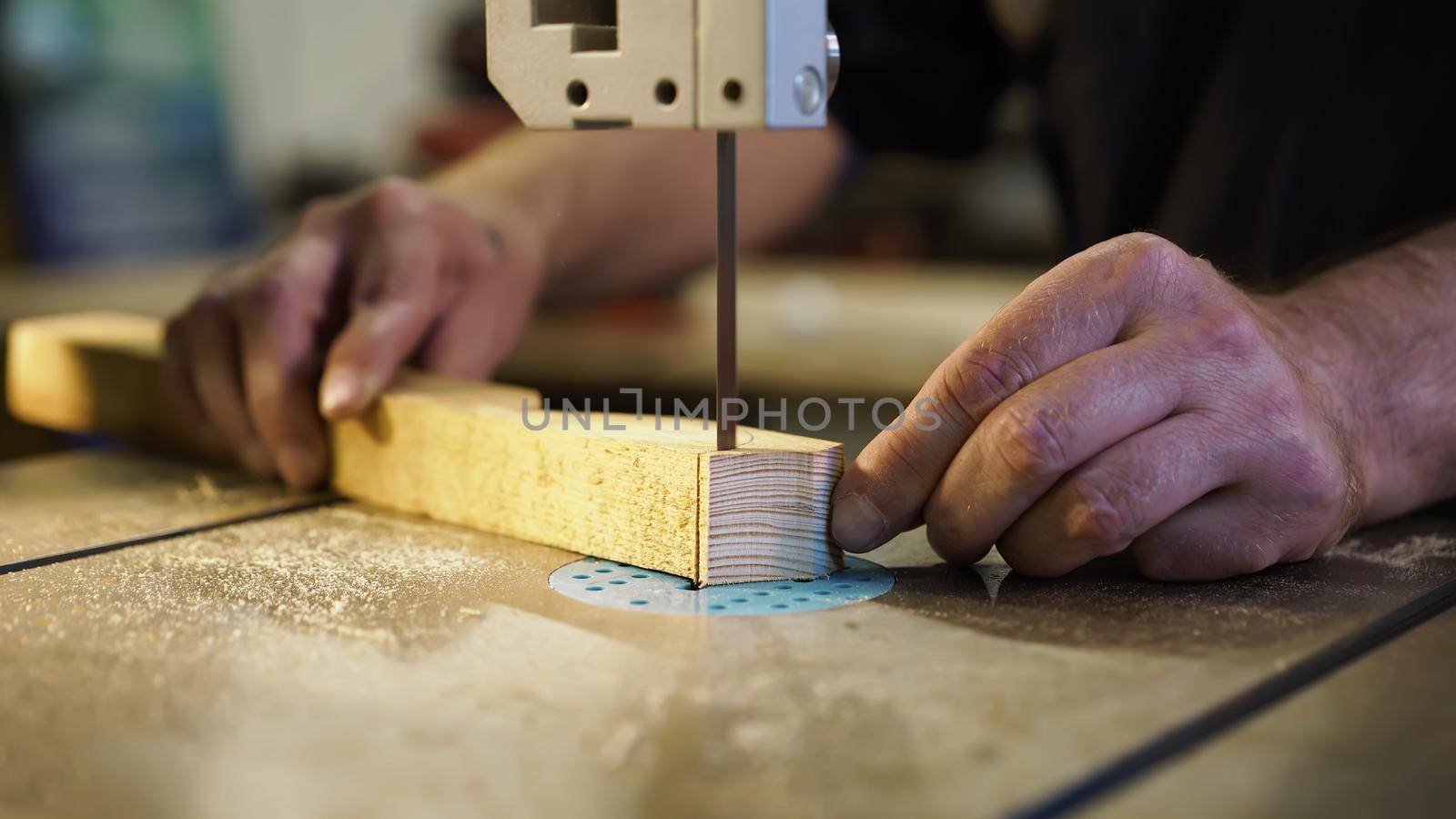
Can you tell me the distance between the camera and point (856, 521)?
2.80 feet

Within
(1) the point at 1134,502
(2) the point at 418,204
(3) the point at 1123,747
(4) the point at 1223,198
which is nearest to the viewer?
(3) the point at 1123,747

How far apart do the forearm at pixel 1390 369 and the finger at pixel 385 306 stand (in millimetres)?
763

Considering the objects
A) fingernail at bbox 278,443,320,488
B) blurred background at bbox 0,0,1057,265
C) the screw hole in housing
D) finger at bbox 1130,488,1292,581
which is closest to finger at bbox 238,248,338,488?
fingernail at bbox 278,443,320,488

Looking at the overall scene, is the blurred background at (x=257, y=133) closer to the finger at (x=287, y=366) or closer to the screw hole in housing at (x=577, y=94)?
the finger at (x=287, y=366)

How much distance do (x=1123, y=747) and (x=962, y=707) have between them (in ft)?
0.27

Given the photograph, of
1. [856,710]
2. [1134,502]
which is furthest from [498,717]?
[1134,502]

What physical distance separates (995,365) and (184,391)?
0.85 meters

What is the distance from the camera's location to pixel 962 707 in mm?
627

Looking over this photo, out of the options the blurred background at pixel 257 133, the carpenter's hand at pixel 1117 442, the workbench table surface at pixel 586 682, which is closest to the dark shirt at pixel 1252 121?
the carpenter's hand at pixel 1117 442

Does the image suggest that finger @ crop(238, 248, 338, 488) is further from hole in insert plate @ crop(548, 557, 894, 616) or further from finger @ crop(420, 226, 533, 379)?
hole in insert plate @ crop(548, 557, 894, 616)

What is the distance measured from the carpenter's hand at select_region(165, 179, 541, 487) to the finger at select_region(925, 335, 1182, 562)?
22.3 inches

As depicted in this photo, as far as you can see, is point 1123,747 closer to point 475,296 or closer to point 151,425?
point 475,296

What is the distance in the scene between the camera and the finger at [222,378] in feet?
4.02

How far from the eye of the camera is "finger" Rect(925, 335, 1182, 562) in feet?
2.61
